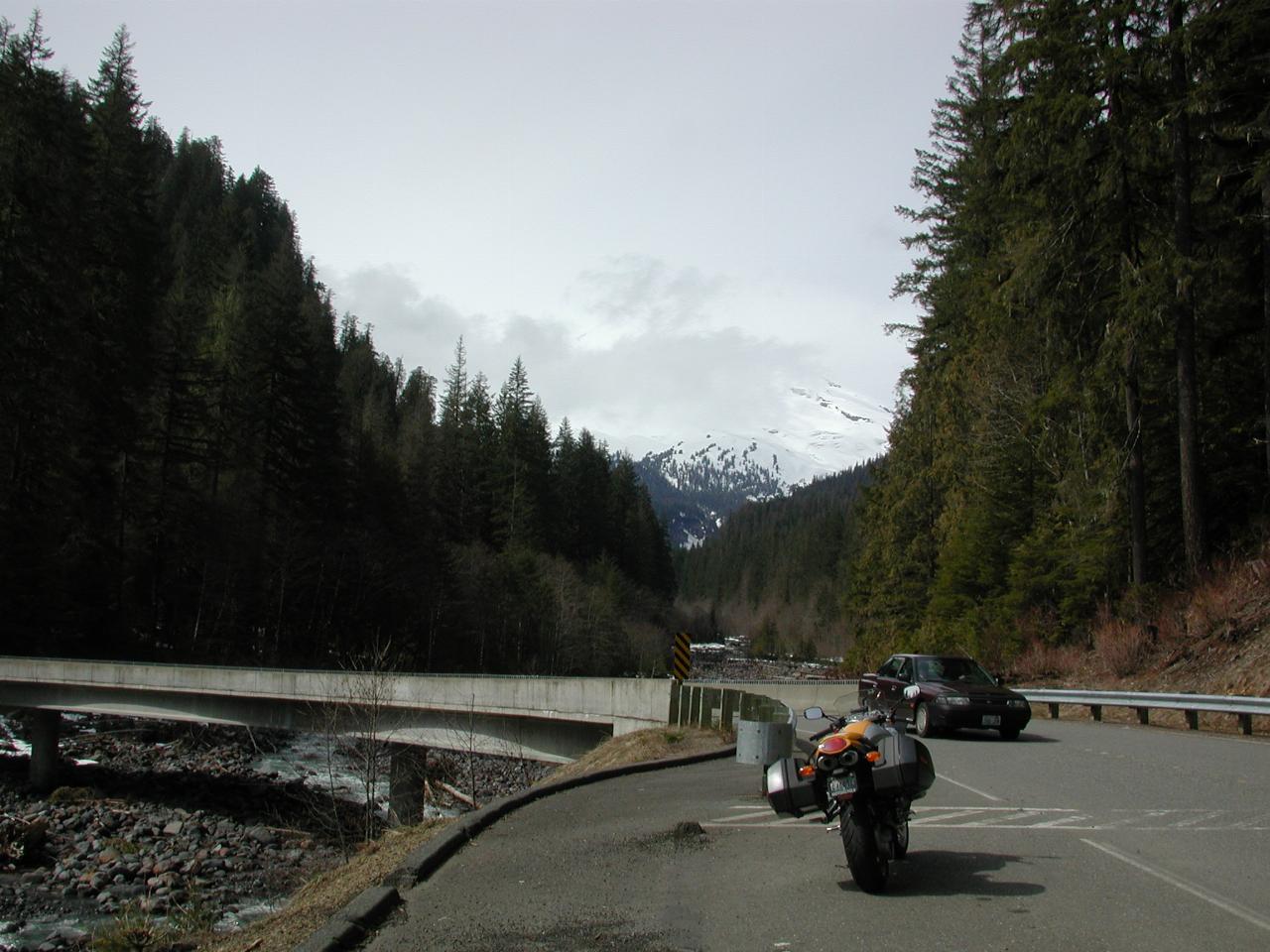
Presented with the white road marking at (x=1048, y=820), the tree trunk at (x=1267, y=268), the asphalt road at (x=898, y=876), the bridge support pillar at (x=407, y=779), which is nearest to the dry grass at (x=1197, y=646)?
the tree trunk at (x=1267, y=268)

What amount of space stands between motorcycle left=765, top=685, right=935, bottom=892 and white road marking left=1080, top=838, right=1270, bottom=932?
1.64m

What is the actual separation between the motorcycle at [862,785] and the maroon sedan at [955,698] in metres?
9.63

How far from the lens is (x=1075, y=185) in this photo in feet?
83.0

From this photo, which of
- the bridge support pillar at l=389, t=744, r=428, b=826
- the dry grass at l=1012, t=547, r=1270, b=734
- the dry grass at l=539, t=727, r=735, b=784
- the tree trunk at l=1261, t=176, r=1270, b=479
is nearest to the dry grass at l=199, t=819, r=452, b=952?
the dry grass at l=539, t=727, r=735, b=784

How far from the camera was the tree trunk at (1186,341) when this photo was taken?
23469 millimetres

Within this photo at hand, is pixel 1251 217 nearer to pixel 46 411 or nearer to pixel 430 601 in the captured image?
pixel 46 411

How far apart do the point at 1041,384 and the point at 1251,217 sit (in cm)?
1479

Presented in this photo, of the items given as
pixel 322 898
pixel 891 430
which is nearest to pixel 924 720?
pixel 322 898

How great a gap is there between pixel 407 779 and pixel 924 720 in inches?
502

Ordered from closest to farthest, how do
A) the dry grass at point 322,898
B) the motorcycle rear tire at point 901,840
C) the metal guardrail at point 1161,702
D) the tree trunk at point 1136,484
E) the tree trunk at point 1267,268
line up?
the dry grass at point 322,898
the motorcycle rear tire at point 901,840
the metal guardrail at point 1161,702
the tree trunk at point 1267,268
the tree trunk at point 1136,484

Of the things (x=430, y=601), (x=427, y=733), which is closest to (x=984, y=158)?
(x=427, y=733)

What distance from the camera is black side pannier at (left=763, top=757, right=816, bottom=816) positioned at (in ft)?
23.8

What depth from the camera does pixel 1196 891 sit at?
683cm

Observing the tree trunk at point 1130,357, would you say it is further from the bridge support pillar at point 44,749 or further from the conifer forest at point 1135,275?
the bridge support pillar at point 44,749
